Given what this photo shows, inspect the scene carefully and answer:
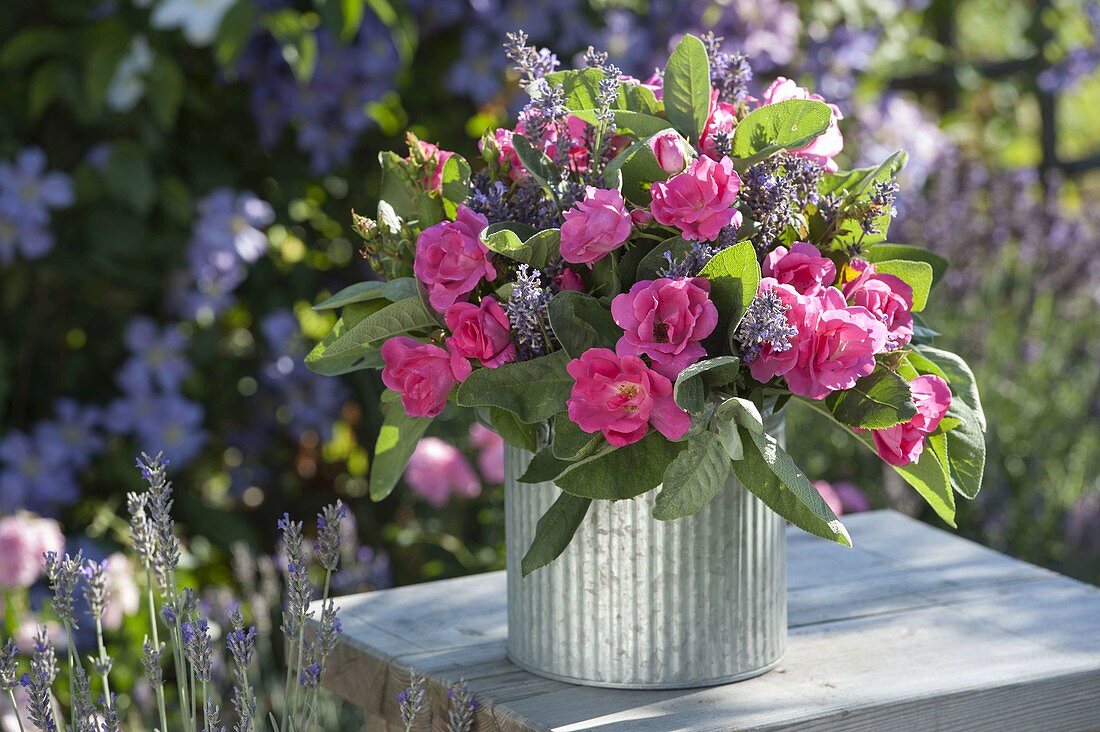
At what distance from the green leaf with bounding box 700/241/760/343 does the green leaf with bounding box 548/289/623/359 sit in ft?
0.29

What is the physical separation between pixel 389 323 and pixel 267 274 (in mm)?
1591

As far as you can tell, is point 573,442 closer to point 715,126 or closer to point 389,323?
point 389,323

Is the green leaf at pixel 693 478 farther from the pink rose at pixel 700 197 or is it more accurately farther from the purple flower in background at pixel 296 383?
the purple flower in background at pixel 296 383

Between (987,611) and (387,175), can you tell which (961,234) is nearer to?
(987,611)

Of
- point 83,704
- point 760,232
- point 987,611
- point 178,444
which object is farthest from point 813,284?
point 178,444

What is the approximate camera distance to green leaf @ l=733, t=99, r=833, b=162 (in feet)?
3.79

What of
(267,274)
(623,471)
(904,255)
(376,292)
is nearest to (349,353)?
(376,292)

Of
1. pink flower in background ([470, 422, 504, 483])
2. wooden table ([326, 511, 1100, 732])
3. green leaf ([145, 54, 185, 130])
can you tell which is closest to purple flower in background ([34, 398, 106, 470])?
green leaf ([145, 54, 185, 130])

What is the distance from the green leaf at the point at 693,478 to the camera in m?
1.06

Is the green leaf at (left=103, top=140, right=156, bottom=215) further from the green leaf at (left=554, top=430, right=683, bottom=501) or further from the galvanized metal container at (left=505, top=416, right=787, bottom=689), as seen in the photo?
the green leaf at (left=554, top=430, right=683, bottom=501)

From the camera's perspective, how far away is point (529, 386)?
1147 millimetres

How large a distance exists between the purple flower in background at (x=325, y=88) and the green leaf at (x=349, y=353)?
135cm

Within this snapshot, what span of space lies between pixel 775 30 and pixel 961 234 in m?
0.70

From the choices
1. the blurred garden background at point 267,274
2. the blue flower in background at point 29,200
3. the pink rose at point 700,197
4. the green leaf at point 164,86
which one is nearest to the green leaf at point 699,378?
the pink rose at point 700,197
